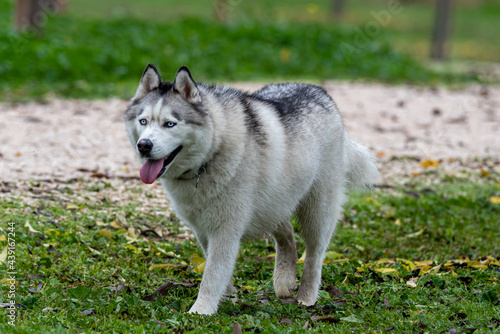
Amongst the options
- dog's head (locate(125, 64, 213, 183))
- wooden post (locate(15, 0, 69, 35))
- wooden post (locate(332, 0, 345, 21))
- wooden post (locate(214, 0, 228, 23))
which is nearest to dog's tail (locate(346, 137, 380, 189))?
dog's head (locate(125, 64, 213, 183))

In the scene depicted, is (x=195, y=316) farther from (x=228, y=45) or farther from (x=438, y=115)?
(x=228, y=45)

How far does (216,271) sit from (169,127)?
3.31 feet

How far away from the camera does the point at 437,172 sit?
29.3ft

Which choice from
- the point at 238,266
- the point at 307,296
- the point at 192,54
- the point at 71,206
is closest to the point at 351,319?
the point at 307,296

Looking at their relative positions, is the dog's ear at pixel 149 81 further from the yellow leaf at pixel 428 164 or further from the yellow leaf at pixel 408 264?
the yellow leaf at pixel 428 164

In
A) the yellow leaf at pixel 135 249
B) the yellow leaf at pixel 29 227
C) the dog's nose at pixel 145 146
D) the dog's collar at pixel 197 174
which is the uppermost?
the dog's nose at pixel 145 146

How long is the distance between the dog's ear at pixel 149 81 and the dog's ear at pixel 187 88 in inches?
7.1

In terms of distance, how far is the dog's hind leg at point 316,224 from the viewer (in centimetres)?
521

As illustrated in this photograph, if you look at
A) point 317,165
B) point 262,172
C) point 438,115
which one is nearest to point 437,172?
point 438,115

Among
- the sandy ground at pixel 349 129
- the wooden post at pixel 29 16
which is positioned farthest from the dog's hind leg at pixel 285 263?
the wooden post at pixel 29 16

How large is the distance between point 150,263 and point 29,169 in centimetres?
258

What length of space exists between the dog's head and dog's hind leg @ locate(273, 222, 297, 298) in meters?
1.23

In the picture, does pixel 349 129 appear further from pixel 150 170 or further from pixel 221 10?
pixel 221 10

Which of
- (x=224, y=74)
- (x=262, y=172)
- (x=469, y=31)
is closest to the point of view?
(x=262, y=172)
